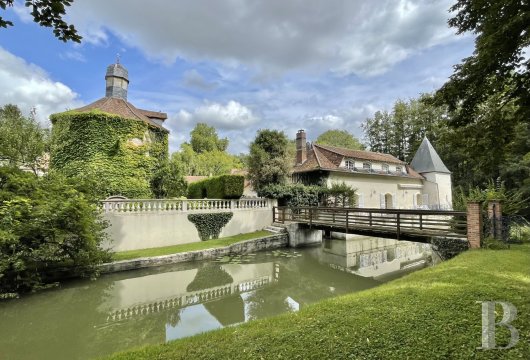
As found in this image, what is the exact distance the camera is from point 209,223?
598 inches

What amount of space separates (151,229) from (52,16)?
1225 cm

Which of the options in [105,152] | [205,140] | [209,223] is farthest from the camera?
[205,140]

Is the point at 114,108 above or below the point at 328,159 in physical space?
above

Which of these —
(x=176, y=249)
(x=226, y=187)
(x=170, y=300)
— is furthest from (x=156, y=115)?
(x=170, y=300)

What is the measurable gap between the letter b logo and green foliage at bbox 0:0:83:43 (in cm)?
484

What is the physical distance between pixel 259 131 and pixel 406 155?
95.2 feet

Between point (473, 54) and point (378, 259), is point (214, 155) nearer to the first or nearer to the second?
point (378, 259)

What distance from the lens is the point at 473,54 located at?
7.23 m

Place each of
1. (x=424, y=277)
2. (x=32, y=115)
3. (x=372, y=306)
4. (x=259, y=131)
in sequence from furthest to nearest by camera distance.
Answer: (x=259, y=131), (x=32, y=115), (x=424, y=277), (x=372, y=306)

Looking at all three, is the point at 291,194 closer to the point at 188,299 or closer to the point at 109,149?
the point at 109,149

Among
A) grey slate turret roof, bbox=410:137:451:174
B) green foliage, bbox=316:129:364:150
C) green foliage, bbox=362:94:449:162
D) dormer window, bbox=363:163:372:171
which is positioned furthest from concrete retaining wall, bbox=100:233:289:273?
green foliage, bbox=316:129:364:150

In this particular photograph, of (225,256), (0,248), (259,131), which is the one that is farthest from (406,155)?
(0,248)

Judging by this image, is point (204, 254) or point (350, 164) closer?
point (204, 254)

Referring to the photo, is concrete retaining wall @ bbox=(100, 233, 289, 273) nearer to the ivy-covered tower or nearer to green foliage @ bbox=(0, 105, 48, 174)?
green foliage @ bbox=(0, 105, 48, 174)
